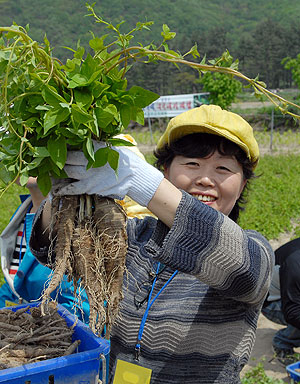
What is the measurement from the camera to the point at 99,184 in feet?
4.53

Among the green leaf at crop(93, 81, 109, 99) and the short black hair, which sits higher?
the green leaf at crop(93, 81, 109, 99)

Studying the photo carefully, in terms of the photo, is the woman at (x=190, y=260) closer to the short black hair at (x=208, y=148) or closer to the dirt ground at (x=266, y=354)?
the short black hair at (x=208, y=148)

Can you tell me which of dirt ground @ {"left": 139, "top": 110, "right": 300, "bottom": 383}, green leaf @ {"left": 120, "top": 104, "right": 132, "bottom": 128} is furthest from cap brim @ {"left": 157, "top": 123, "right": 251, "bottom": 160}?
dirt ground @ {"left": 139, "top": 110, "right": 300, "bottom": 383}

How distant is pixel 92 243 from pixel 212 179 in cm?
52

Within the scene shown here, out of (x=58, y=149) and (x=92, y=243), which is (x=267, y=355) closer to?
(x=92, y=243)

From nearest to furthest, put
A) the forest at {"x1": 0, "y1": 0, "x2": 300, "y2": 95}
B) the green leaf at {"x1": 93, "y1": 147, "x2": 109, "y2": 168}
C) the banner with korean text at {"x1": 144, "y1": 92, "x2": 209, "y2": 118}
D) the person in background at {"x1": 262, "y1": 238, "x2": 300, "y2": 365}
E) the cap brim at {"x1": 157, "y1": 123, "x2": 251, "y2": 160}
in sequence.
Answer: the green leaf at {"x1": 93, "y1": 147, "x2": 109, "y2": 168} → the cap brim at {"x1": 157, "y1": 123, "x2": 251, "y2": 160} → the person in background at {"x1": 262, "y1": 238, "x2": 300, "y2": 365} → the banner with korean text at {"x1": 144, "y1": 92, "x2": 209, "y2": 118} → the forest at {"x1": 0, "y1": 0, "x2": 300, "y2": 95}

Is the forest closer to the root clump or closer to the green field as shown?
the green field

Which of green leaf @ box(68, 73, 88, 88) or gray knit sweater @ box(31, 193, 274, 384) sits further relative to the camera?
gray knit sweater @ box(31, 193, 274, 384)

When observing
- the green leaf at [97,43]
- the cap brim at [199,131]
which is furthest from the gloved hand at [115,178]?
the cap brim at [199,131]

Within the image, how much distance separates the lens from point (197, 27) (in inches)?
3344

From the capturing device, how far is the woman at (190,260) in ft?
4.60

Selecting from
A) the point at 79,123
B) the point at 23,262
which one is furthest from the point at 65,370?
the point at 23,262

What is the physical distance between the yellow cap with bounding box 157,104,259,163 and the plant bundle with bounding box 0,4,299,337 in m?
0.24

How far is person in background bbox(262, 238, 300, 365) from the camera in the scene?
12.1 ft
